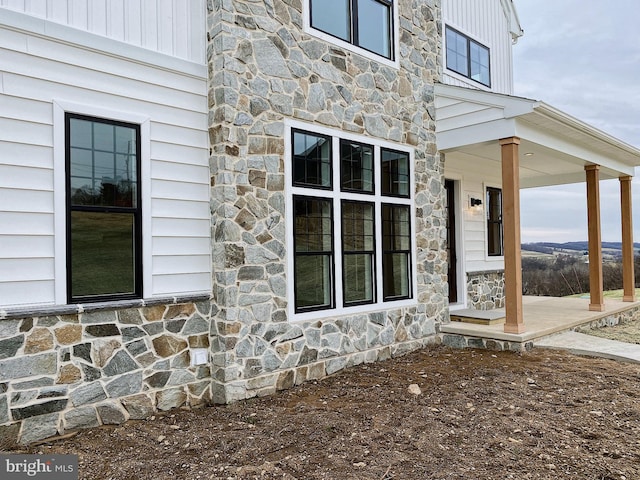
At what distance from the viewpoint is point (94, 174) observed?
387 cm

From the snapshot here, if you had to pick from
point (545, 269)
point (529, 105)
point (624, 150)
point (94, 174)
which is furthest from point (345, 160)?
point (545, 269)

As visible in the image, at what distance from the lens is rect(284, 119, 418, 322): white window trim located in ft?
16.0

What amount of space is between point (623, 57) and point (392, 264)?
22.6 meters

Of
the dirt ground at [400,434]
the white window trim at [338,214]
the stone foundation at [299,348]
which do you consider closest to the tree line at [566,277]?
the white window trim at [338,214]

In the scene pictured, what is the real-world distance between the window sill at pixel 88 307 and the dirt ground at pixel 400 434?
3.30 ft

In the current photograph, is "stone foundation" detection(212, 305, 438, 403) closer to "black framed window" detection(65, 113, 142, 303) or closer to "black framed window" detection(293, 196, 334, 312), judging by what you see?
"black framed window" detection(293, 196, 334, 312)

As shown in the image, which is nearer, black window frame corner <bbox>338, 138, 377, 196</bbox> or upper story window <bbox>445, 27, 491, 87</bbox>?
black window frame corner <bbox>338, 138, 377, 196</bbox>

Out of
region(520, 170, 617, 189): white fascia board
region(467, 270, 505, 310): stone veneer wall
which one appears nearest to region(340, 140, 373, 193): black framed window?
region(467, 270, 505, 310): stone veneer wall

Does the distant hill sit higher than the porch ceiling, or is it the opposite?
→ the porch ceiling

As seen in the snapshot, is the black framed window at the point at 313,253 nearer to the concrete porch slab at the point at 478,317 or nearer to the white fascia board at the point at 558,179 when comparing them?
the concrete porch slab at the point at 478,317

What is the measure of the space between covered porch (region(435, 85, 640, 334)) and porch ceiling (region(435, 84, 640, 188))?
1 cm

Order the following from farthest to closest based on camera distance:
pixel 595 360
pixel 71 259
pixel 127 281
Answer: pixel 595 360 → pixel 127 281 → pixel 71 259

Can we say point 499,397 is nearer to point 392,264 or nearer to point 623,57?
point 392,264

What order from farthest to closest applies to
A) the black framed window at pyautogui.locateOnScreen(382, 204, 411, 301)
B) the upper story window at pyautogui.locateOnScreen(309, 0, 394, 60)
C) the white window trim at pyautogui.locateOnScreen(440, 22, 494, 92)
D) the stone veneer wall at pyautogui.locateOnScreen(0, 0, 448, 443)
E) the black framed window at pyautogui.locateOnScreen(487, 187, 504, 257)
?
the black framed window at pyautogui.locateOnScreen(487, 187, 504, 257)
the white window trim at pyautogui.locateOnScreen(440, 22, 494, 92)
the black framed window at pyautogui.locateOnScreen(382, 204, 411, 301)
the upper story window at pyautogui.locateOnScreen(309, 0, 394, 60)
the stone veneer wall at pyautogui.locateOnScreen(0, 0, 448, 443)
